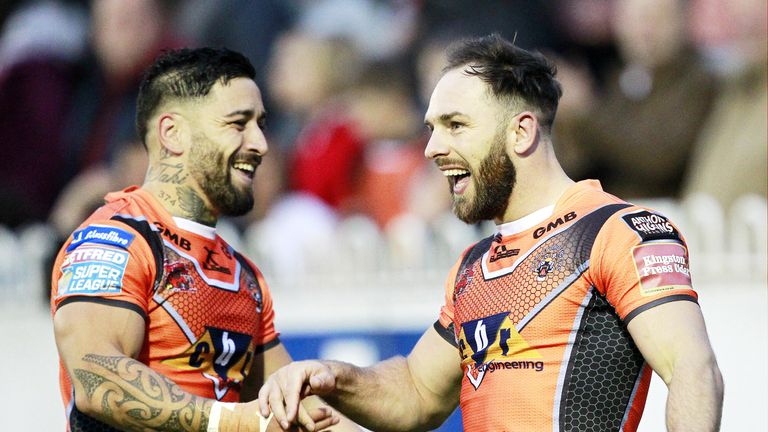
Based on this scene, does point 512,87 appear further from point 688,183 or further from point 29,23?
point 29,23

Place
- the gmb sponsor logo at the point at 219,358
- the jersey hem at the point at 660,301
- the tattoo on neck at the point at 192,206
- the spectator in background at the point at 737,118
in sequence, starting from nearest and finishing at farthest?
the jersey hem at the point at 660,301
the gmb sponsor logo at the point at 219,358
the tattoo on neck at the point at 192,206
the spectator in background at the point at 737,118

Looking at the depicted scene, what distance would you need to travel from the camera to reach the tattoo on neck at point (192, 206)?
5332mm

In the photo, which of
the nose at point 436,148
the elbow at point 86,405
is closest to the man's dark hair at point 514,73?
the nose at point 436,148

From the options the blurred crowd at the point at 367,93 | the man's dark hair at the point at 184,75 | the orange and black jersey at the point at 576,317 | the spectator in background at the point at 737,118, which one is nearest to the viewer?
the orange and black jersey at the point at 576,317

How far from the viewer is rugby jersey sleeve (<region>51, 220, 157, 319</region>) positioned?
15.6 ft

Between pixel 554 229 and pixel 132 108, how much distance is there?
6.75 meters

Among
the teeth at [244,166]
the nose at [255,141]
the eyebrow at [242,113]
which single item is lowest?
the teeth at [244,166]

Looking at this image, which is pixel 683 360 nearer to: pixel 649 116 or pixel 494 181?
pixel 494 181

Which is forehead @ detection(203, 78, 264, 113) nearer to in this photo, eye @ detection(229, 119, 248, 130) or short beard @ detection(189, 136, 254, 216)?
eye @ detection(229, 119, 248, 130)

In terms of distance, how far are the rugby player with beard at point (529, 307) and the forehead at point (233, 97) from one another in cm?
95

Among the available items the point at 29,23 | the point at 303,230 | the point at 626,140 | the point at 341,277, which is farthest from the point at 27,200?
the point at 626,140

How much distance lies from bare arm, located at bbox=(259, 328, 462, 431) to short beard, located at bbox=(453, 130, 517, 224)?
0.67 m

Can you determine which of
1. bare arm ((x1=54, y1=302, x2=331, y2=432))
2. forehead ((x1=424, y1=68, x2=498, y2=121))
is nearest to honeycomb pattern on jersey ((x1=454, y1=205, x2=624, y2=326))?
forehead ((x1=424, y1=68, x2=498, y2=121))

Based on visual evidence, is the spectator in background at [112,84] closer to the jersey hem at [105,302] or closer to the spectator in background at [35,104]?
the spectator in background at [35,104]
